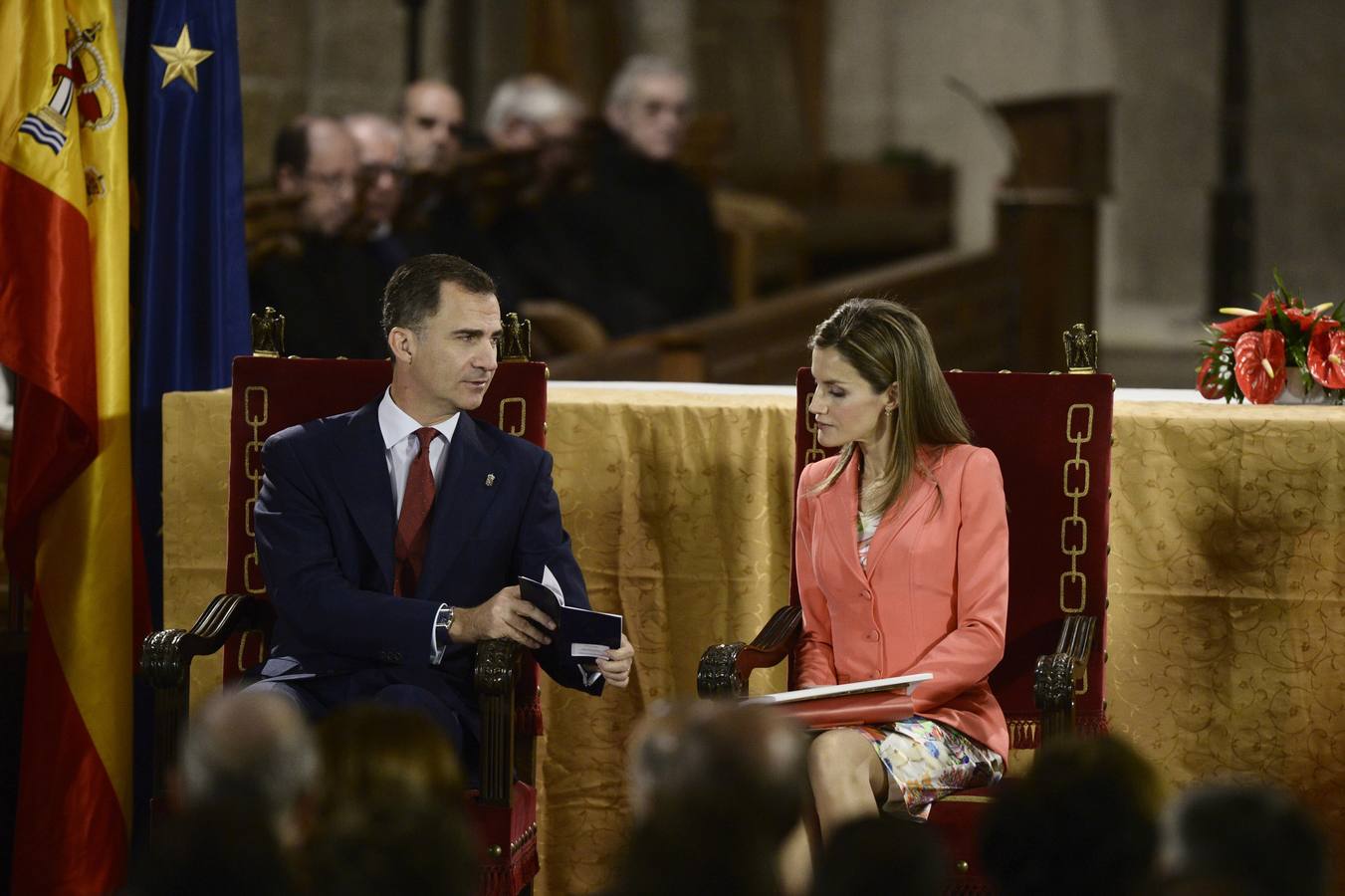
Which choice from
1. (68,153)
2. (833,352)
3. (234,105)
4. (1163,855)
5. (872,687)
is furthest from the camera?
(234,105)

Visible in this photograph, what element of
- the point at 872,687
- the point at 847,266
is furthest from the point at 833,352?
the point at 847,266

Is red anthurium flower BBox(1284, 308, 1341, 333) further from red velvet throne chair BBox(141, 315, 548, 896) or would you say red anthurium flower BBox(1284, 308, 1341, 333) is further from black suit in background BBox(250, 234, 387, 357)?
black suit in background BBox(250, 234, 387, 357)

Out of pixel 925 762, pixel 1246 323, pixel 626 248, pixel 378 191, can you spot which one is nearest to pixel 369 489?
pixel 925 762

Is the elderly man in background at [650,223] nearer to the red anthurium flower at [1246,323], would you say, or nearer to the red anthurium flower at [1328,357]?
the red anthurium flower at [1246,323]

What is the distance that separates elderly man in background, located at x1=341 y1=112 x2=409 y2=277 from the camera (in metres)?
6.58

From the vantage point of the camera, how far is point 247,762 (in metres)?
1.18

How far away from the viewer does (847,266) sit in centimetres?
1205

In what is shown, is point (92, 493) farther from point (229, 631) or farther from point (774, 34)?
point (774, 34)

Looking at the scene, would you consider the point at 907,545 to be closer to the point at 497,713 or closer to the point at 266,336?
the point at 497,713

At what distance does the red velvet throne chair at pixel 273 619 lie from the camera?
110 inches

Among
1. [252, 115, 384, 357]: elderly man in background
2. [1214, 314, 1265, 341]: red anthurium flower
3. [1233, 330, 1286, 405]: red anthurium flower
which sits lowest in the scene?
[1233, 330, 1286, 405]: red anthurium flower

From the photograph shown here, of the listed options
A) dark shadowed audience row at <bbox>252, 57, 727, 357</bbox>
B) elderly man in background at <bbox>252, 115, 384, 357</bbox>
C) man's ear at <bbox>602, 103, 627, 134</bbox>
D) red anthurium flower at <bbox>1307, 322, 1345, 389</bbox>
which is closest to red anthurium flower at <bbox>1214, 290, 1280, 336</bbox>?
red anthurium flower at <bbox>1307, 322, 1345, 389</bbox>

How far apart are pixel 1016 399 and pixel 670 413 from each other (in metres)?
Result: 0.73

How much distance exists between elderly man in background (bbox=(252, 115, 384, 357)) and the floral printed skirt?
3851 mm
